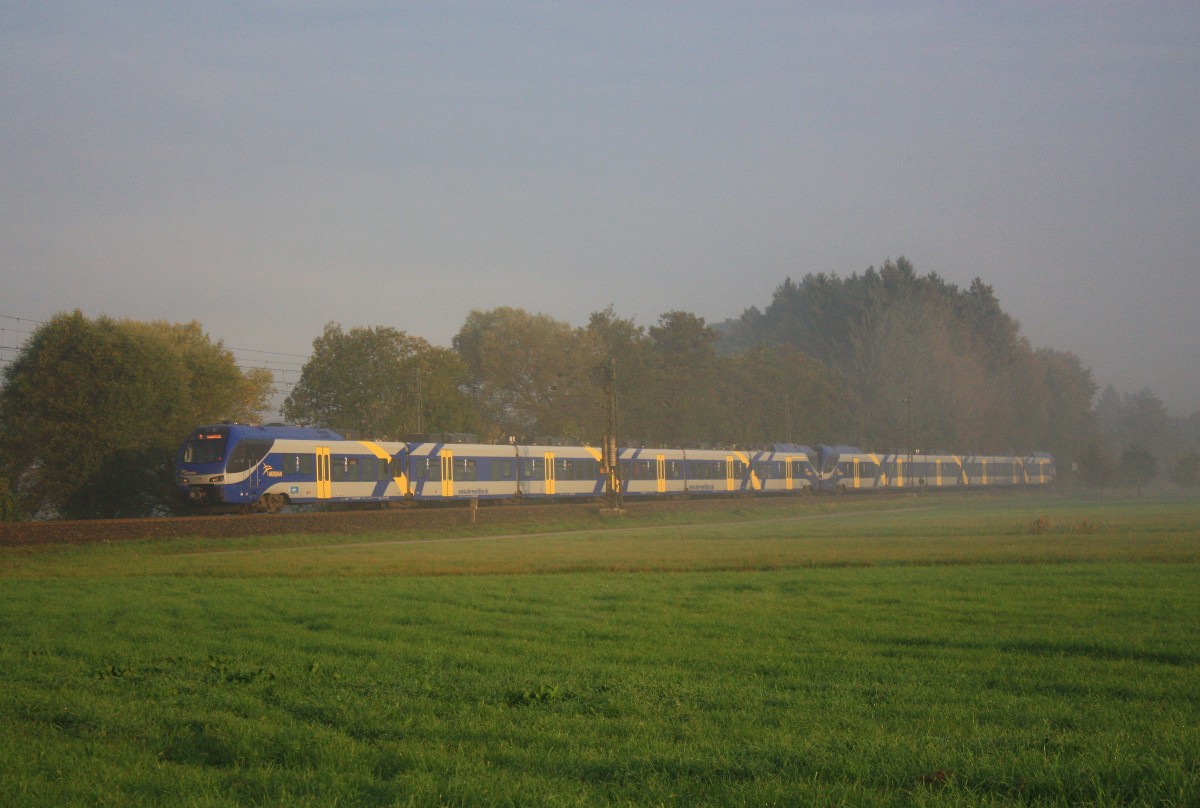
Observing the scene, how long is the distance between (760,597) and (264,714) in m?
8.46

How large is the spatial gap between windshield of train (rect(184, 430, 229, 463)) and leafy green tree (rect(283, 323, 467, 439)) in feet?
70.9

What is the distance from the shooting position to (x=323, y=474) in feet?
122

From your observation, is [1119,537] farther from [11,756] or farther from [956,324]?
[956,324]

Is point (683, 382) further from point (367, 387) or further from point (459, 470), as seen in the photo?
point (459, 470)

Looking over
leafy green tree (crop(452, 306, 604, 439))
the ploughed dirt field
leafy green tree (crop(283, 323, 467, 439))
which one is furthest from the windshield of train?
leafy green tree (crop(452, 306, 604, 439))

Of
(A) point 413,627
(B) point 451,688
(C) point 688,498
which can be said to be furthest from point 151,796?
(C) point 688,498

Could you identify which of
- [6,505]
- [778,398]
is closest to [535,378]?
[778,398]

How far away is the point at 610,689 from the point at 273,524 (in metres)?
24.0

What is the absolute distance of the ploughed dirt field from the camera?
25.0m

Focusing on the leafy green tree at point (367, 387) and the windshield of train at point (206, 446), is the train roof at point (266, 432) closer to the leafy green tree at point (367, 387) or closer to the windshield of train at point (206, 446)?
the windshield of train at point (206, 446)

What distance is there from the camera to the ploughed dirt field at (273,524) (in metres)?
25.0

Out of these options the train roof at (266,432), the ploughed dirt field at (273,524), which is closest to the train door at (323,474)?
the train roof at (266,432)

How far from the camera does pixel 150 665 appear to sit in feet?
29.9

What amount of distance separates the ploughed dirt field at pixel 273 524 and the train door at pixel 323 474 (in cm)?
372
